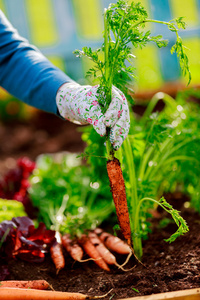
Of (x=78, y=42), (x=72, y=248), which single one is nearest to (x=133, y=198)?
(x=72, y=248)

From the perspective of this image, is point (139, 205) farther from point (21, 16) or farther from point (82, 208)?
point (21, 16)

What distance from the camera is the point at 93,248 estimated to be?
209cm

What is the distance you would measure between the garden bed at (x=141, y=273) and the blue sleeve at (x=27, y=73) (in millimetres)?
826

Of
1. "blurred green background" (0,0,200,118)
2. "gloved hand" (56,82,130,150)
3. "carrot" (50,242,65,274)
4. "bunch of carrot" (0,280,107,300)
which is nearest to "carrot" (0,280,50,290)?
"bunch of carrot" (0,280,107,300)

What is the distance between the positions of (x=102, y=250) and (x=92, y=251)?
5cm

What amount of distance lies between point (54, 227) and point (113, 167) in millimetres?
884

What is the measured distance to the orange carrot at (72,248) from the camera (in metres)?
2.01

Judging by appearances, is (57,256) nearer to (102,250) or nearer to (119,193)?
(102,250)

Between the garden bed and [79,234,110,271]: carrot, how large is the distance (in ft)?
0.11

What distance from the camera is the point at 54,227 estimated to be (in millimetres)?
2350

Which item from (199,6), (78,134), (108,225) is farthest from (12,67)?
(199,6)

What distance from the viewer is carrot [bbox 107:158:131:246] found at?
5.40 feet

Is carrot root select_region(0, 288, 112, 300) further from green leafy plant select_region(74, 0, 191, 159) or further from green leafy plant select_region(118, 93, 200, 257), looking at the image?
green leafy plant select_region(74, 0, 191, 159)

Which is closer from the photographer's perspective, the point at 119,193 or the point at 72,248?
the point at 119,193
